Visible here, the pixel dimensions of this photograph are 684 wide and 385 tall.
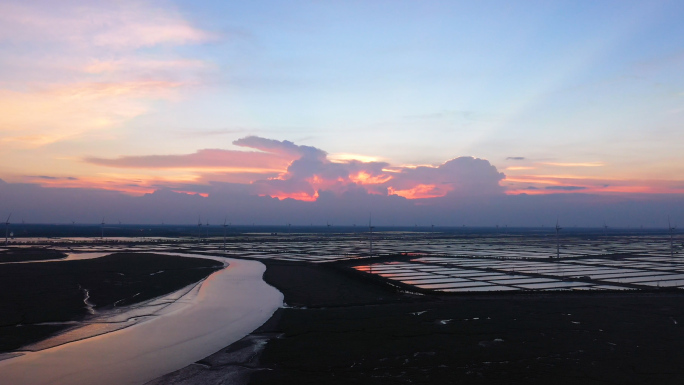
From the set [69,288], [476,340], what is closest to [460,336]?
[476,340]

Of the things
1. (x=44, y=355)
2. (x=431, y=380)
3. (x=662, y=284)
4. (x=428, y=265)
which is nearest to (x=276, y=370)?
(x=431, y=380)

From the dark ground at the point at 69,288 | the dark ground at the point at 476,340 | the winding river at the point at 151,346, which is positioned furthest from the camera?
the dark ground at the point at 69,288

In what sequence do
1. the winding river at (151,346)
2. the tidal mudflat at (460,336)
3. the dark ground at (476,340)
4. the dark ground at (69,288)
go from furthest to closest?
1. the dark ground at (69,288)
2. the winding river at (151,346)
3. the tidal mudflat at (460,336)
4. the dark ground at (476,340)

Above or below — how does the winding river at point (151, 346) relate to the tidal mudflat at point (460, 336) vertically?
below

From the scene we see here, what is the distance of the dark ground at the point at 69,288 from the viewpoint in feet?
71.0

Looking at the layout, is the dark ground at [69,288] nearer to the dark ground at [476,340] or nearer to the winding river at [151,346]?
the winding river at [151,346]

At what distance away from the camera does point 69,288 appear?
109 feet

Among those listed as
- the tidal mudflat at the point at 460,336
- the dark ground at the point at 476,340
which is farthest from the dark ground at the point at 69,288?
the dark ground at the point at 476,340

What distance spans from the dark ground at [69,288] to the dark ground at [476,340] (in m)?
9.93

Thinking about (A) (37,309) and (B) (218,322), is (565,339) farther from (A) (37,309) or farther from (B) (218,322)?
(A) (37,309)

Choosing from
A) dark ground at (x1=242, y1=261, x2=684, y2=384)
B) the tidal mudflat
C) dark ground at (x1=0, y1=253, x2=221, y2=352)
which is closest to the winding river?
the tidal mudflat

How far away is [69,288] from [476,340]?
91.0 ft

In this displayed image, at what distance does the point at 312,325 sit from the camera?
22.0m

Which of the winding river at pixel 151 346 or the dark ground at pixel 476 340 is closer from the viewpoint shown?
the dark ground at pixel 476 340
